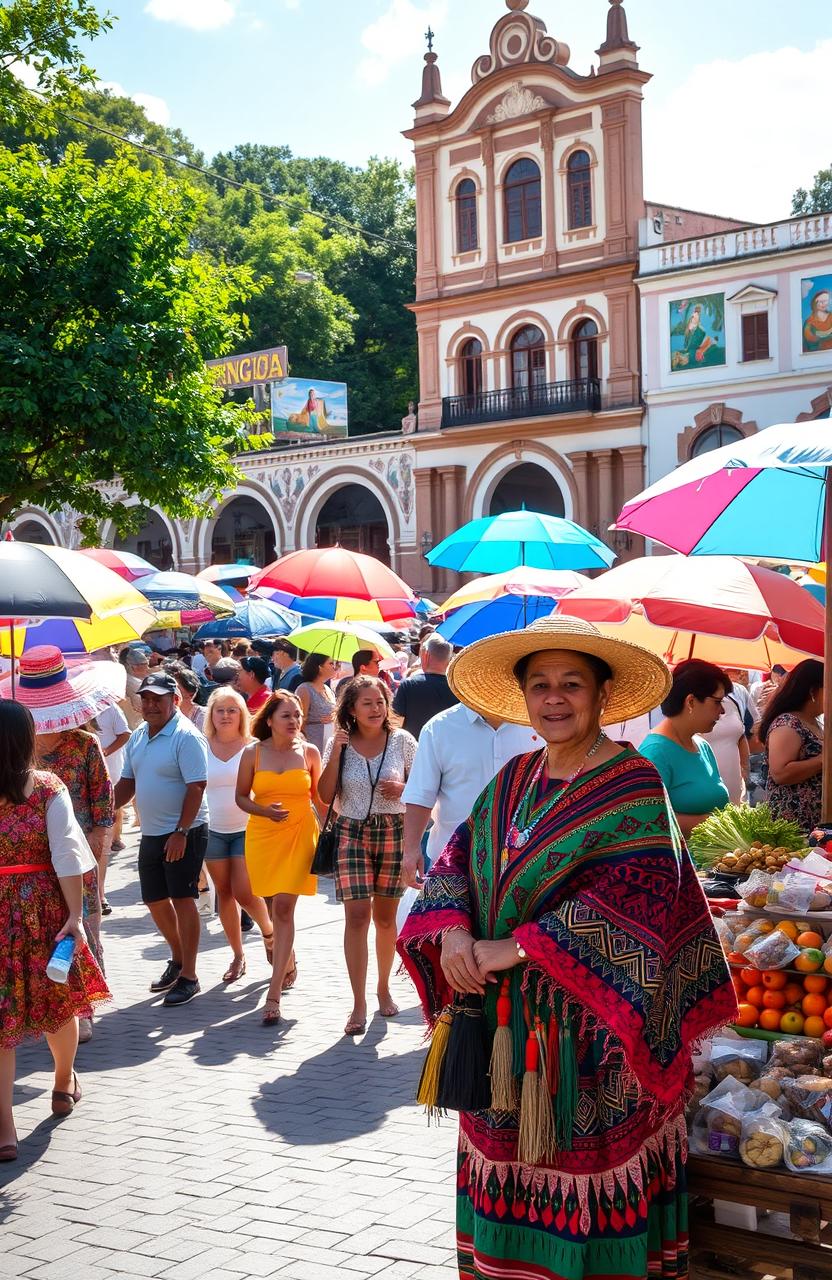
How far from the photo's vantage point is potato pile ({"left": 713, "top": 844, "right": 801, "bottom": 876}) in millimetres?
5078

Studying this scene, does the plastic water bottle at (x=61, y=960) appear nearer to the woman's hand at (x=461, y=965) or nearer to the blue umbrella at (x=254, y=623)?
the woman's hand at (x=461, y=965)

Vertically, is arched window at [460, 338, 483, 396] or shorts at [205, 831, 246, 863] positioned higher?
arched window at [460, 338, 483, 396]

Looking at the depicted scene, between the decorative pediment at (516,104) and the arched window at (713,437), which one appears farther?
the decorative pediment at (516,104)

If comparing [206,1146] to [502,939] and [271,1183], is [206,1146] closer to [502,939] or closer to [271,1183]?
[271,1183]

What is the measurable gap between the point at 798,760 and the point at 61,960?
3.68 metres

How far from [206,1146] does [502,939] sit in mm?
2915

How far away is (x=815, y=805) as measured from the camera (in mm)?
7035

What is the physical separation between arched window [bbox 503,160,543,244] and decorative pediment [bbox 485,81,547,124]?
114 cm

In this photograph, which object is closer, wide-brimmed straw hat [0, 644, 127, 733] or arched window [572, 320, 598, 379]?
wide-brimmed straw hat [0, 644, 127, 733]

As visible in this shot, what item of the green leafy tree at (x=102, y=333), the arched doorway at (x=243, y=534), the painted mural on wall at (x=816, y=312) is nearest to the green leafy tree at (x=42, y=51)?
the green leafy tree at (x=102, y=333)

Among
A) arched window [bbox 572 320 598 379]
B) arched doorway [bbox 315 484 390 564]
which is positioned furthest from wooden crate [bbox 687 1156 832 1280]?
arched doorway [bbox 315 484 390 564]

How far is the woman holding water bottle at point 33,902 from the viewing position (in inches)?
226

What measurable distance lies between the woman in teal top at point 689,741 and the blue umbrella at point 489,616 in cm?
398

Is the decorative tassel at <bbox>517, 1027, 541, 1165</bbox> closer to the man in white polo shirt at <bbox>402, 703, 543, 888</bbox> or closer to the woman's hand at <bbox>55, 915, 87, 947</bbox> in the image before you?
the woman's hand at <bbox>55, 915, 87, 947</bbox>
